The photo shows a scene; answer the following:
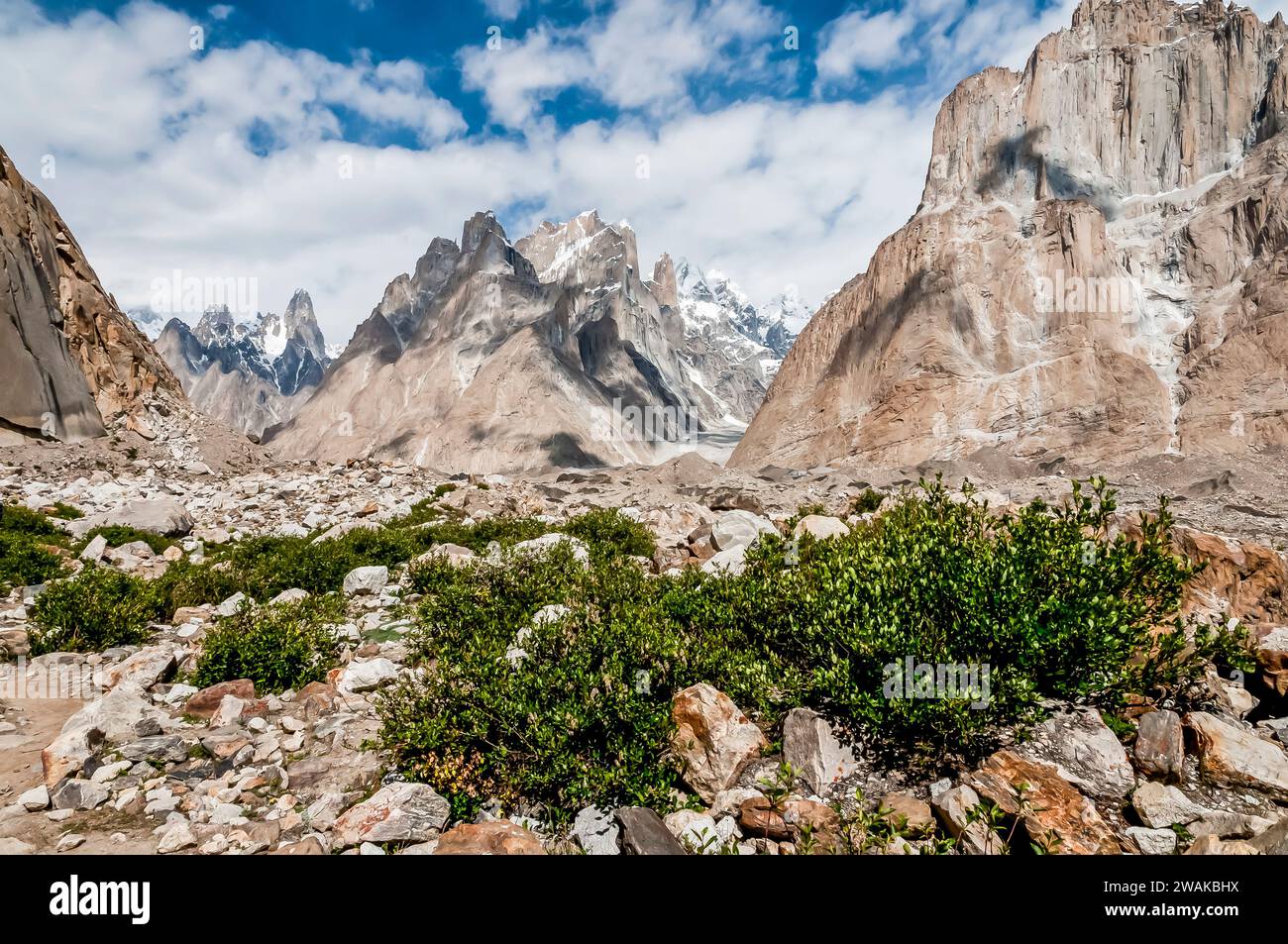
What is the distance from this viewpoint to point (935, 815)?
4.02 meters

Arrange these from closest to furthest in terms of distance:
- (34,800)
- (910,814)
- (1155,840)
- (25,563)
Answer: (1155,840), (910,814), (34,800), (25,563)

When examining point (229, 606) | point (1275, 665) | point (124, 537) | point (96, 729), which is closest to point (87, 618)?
point (229, 606)

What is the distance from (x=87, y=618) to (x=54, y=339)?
1073 inches

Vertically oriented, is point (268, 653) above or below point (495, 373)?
below

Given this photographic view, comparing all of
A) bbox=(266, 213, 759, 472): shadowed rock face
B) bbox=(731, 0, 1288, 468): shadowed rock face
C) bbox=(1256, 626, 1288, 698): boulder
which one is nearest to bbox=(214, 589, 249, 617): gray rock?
bbox=(1256, 626, 1288, 698): boulder

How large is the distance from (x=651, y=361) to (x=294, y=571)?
166m

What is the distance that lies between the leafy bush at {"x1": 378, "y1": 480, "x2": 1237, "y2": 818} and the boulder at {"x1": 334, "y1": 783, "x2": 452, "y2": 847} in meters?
0.19

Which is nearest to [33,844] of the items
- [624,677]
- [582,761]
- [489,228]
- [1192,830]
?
[582,761]

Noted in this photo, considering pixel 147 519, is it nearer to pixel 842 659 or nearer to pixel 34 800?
pixel 34 800

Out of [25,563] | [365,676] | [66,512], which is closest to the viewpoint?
[365,676]

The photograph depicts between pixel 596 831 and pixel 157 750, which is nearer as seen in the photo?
pixel 596 831

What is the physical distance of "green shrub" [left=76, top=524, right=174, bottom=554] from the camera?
1505 centimetres

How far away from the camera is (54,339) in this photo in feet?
88.6

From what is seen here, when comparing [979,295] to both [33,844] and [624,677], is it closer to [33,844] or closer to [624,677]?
[624,677]
